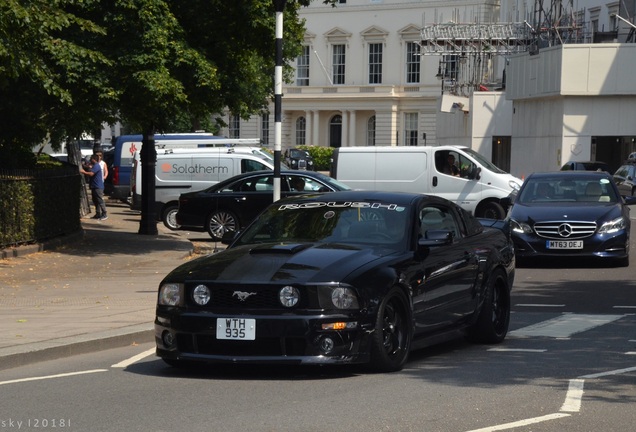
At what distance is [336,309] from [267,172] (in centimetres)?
1849

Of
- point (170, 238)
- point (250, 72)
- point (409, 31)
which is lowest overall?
point (170, 238)

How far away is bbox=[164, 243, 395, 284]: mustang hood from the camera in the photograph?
9453mm

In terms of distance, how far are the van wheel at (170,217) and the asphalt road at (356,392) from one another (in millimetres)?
20371

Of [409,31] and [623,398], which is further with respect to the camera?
[409,31]

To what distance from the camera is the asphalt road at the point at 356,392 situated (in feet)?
25.8

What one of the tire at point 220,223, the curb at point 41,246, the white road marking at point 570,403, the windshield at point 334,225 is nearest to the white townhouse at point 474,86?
the tire at point 220,223

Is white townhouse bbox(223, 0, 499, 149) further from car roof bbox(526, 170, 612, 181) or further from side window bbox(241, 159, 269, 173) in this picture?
car roof bbox(526, 170, 612, 181)

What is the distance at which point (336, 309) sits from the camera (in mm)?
9336

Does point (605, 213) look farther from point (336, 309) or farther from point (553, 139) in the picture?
point (553, 139)

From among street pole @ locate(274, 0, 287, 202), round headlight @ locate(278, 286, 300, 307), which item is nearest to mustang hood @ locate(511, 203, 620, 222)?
street pole @ locate(274, 0, 287, 202)

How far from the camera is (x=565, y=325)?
13.4 metres

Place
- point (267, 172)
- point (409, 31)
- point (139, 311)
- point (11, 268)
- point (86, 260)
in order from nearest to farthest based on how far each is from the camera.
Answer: point (139, 311), point (11, 268), point (86, 260), point (267, 172), point (409, 31)

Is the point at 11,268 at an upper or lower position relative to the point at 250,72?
lower

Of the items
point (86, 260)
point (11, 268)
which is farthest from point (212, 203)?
point (11, 268)
